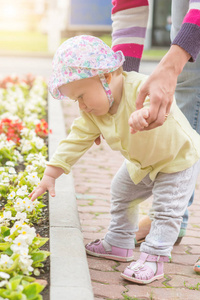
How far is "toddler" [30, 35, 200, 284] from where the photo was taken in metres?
2.75

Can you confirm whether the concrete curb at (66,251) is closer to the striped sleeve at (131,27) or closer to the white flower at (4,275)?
the white flower at (4,275)

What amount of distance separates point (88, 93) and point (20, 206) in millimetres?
765

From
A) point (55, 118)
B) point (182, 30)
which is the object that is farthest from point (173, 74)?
point (55, 118)

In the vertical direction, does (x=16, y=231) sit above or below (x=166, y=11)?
above

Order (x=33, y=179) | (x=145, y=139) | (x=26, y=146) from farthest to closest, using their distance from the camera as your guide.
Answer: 1. (x=26, y=146)
2. (x=33, y=179)
3. (x=145, y=139)

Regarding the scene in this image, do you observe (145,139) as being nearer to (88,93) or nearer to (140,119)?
Answer: (88,93)

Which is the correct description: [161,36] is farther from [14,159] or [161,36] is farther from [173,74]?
[173,74]

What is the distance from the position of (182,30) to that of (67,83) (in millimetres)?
578

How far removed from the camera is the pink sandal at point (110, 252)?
10.7ft

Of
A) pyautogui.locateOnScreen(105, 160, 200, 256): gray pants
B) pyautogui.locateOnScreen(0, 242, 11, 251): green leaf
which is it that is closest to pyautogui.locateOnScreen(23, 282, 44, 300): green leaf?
pyautogui.locateOnScreen(0, 242, 11, 251): green leaf

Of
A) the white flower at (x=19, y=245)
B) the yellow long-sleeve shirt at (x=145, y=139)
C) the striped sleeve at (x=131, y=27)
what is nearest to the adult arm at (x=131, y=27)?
the striped sleeve at (x=131, y=27)

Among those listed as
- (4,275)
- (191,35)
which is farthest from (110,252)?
(191,35)

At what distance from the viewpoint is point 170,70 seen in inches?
93.7

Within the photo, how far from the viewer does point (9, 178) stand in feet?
12.5
